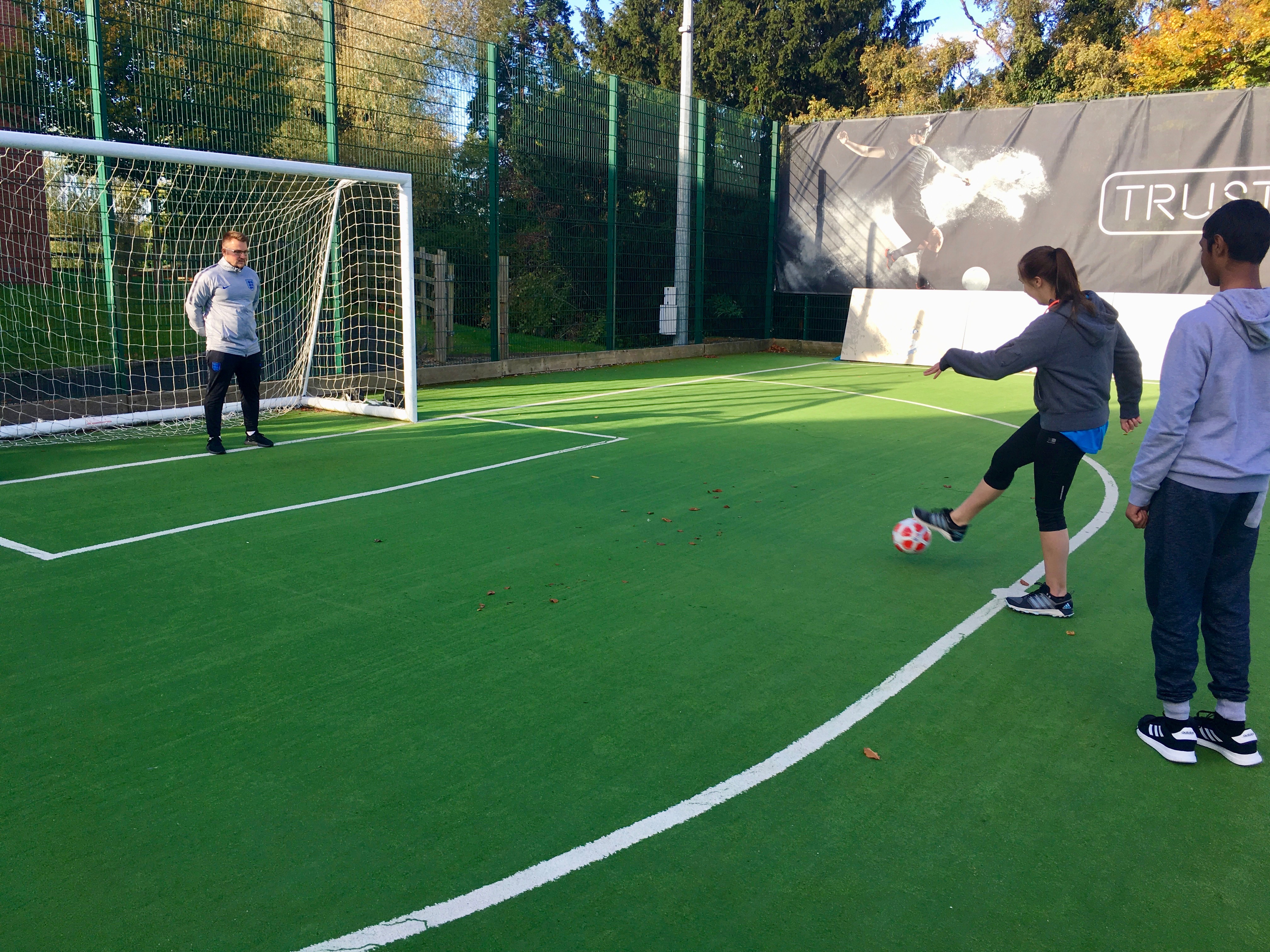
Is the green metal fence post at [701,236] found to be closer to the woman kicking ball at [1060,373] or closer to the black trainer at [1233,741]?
the woman kicking ball at [1060,373]

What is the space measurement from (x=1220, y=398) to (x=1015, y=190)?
17.0m

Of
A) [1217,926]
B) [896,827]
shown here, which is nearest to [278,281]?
[896,827]

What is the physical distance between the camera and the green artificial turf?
2799 millimetres

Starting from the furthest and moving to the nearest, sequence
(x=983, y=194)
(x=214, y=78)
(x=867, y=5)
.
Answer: (x=867, y=5)
(x=983, y=194)
(x=214, y=78)

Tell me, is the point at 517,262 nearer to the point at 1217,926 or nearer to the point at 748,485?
the point at 748,485

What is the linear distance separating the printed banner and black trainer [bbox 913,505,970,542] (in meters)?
14.0

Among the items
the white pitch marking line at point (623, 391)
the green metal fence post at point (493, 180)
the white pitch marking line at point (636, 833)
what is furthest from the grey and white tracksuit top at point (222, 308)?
the white pitch marking line at point (636, 833)

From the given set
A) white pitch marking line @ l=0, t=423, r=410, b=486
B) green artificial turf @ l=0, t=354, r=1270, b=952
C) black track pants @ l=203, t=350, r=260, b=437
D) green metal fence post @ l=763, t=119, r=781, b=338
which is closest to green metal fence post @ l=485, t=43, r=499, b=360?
white pitch marking line @ l=0, t=423, r=410, b=486

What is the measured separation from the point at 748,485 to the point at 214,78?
816 centimetres

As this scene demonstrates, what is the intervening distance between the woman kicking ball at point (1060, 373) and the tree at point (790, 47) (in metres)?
26.8

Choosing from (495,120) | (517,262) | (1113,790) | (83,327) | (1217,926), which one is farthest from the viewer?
(517,262)

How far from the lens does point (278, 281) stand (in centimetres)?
1211

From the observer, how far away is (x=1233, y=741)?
3.73 metres

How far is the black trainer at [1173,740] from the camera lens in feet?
12.2
